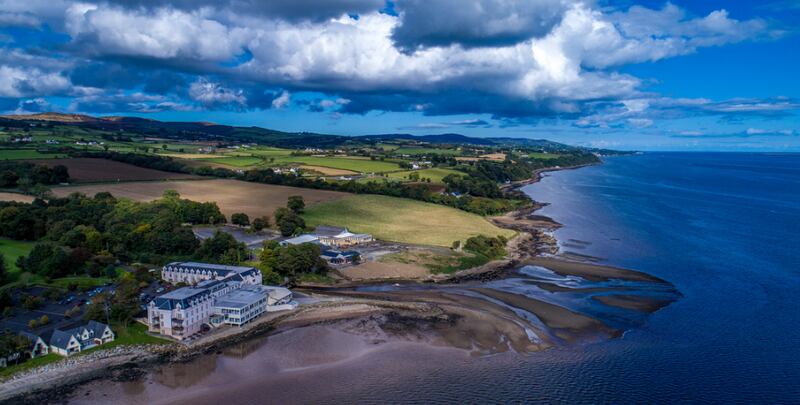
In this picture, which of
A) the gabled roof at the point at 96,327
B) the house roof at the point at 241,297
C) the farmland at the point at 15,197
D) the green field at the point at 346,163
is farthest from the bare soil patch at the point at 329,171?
the gabled roof at the point at 96,327

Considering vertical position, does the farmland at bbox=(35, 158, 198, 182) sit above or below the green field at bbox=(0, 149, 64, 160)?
below

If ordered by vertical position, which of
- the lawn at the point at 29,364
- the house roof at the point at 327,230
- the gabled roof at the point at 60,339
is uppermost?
the house roof at the point at 327,230

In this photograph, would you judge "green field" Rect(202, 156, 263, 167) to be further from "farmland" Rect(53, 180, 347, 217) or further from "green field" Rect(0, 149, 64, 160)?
"green field" Rect(0, 149, 64, 160)

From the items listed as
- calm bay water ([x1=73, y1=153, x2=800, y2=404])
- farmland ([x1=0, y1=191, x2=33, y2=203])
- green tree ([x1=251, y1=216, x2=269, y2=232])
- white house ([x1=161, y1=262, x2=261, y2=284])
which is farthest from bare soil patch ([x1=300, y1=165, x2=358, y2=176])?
calm bay water ([x1=73, y1=153, x2=800, y2=404])

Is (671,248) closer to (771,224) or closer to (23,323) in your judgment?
(771,224)

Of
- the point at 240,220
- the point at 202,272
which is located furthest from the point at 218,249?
the point at 240,220

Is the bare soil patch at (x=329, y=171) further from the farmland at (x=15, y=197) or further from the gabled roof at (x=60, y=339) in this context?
the gabled roof at (x=60, y=339)
